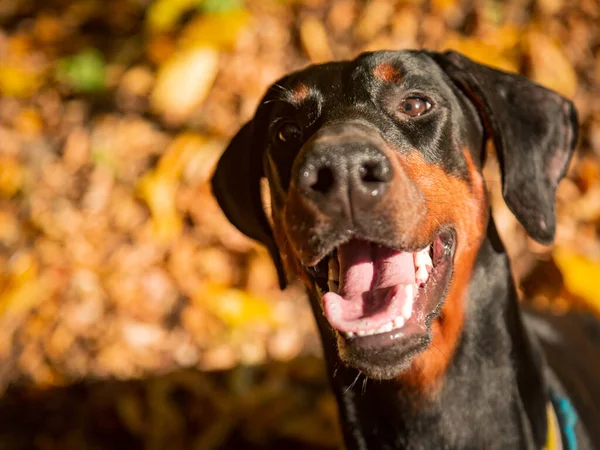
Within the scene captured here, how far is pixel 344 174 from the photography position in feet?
5.59

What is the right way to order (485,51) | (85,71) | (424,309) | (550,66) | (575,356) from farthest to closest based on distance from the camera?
1. (85,71)
2. (485,51)
3. (550,66)
4. (575,356)
5. (424,309)

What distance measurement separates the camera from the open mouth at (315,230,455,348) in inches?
73.3

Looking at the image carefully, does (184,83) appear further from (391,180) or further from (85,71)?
(391,180)

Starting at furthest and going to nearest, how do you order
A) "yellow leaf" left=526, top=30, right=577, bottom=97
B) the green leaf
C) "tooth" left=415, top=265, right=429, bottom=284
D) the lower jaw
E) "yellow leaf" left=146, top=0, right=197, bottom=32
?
the green leaf, "yellow leaf" left=146, top=0, right=197, bottom=32, "yellow leaf" left=526, top=30, right=577, bottom=97, "tooth" left=415, top=265, right=429, bottom=284, the lower jaw

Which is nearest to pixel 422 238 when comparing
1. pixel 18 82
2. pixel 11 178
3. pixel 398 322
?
pixel 398 322

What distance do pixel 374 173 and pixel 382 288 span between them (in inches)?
15.4

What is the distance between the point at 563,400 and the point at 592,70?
104 inches

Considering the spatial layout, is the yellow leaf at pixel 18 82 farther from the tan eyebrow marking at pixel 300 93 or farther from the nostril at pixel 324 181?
the nostril at pixel 324 181

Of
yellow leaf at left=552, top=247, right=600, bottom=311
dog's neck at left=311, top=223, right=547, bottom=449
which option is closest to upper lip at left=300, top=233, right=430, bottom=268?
dog's neck at left=311, top=223, right=547, bottom=449

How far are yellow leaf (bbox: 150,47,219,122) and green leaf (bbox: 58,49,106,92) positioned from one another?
60 centimetres

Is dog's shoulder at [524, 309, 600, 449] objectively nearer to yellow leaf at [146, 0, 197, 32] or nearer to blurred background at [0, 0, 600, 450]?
blurred background at [0, 0, 600, 450]

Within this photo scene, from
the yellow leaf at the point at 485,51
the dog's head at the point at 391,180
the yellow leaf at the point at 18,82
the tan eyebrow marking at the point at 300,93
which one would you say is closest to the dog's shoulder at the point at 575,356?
the dog's head at the point at 391,180

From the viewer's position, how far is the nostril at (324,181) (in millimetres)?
1730

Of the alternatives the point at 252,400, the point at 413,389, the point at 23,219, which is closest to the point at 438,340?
the point at 413,389
